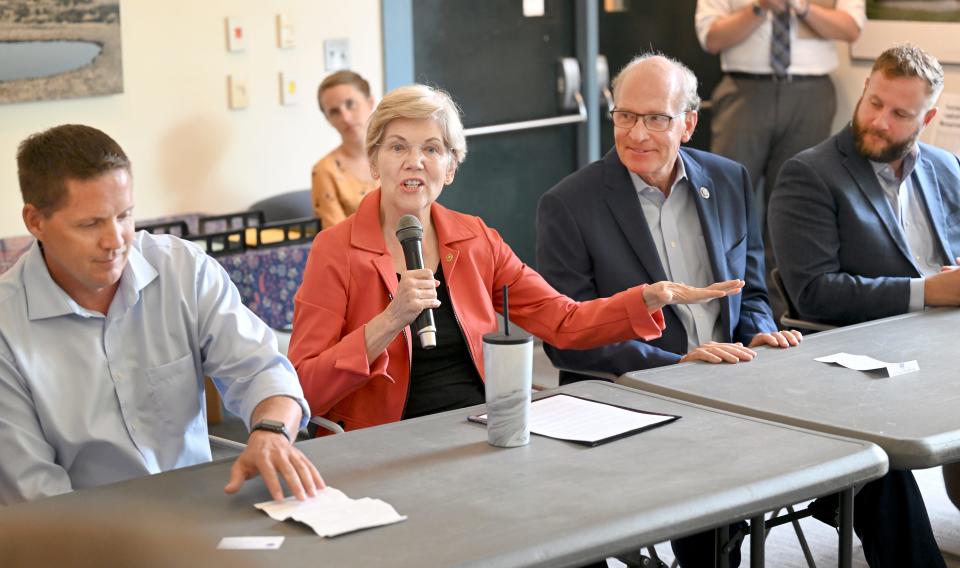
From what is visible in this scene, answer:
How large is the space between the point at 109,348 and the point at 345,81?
2829 millimetres

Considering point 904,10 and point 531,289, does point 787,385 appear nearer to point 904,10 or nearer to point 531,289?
point 531,289

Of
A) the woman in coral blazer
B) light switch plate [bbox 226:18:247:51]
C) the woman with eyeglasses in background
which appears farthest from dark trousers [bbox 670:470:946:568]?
light switch plate [bbox 226:18:247:51]

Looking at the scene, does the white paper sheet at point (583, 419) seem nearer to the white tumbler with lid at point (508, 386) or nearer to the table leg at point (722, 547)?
the white tumbler with lid at point (508, 386)

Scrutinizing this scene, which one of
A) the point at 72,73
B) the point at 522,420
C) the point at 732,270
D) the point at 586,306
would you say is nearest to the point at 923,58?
the point at 732,270

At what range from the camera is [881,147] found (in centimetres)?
347

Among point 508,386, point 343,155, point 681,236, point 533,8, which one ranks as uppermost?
point 533,8

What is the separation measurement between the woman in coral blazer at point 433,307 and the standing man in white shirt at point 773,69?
3078 millimetres

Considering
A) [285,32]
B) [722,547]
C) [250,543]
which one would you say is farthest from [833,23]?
[250,543]

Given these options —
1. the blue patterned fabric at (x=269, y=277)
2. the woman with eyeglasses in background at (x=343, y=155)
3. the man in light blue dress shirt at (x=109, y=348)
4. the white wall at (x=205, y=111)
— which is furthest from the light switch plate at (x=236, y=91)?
the man in light blue dress shirt at (x=109, y=348)

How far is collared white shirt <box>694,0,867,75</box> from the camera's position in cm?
563

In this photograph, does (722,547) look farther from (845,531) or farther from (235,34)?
(235,34)

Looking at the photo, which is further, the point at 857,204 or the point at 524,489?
the point at 857,204

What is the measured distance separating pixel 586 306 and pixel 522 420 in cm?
76

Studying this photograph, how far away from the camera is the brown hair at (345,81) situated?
4871 millimetres
